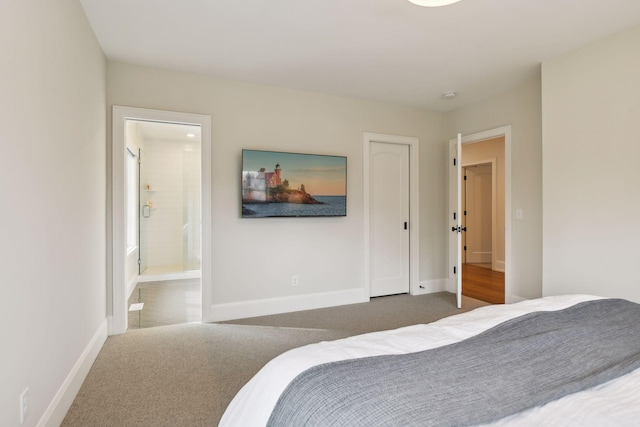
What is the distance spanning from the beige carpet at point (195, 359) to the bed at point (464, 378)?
106cm

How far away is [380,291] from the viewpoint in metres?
4.60

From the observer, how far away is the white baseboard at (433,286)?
4789 mm

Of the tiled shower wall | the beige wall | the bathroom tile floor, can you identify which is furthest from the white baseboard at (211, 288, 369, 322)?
the beige wall

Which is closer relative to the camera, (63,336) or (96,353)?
(63,336)

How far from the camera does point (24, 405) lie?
4.93 feet

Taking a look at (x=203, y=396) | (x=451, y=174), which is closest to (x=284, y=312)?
(x=203, y=396)

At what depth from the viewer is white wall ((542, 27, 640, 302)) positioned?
2654 mm

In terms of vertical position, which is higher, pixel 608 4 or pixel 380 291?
pixel 608 4

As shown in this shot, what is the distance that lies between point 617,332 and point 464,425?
985 millimetres

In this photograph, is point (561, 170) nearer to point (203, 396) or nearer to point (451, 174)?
point (451, 174)

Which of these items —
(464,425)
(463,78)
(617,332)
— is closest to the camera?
(464,425)

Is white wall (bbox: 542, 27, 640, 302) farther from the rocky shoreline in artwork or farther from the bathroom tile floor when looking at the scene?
the bathroom tile floor

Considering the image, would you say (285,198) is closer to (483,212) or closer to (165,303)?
(165,303)

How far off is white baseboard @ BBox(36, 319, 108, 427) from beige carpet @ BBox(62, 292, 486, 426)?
1.8 inches
